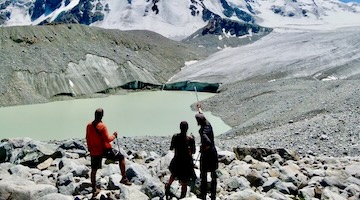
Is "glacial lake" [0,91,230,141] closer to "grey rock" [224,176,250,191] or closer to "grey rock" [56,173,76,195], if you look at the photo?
"grey rock" [224,176,250,191]

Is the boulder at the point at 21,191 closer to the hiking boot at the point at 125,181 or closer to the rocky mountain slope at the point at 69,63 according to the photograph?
the hiking boot at the point at 125,181

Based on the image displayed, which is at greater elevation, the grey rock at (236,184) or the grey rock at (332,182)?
the grey rock at (236,184)

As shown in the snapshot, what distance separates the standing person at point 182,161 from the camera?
A: 8.48 metres

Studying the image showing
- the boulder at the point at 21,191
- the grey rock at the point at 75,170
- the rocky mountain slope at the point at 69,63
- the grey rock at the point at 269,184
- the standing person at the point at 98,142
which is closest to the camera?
the boulder at the point at 21,191

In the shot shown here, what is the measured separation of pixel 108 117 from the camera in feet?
114

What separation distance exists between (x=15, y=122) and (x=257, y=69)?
3606cm

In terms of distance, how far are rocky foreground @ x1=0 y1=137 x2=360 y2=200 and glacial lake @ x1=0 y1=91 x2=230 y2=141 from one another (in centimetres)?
1448

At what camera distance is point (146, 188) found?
8.52m

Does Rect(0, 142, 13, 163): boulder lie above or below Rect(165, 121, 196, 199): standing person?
below

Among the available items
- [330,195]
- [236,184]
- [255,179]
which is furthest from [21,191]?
[330,195]

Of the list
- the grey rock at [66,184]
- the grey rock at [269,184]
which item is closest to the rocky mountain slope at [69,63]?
the grey rock at [66,184]

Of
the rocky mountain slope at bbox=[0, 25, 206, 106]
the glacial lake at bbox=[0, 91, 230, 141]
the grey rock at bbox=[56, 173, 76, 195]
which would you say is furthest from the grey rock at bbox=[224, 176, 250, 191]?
the rocky mountain slope at bbox=[0, 25, 206, 106]

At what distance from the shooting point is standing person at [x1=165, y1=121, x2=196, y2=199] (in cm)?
848

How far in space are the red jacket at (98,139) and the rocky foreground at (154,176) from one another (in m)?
0.69
